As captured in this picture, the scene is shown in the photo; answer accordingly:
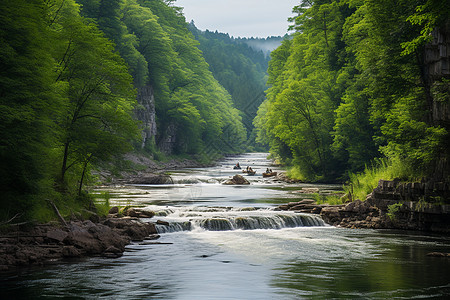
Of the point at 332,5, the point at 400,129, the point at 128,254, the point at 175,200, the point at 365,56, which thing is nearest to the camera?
the point at 128,254

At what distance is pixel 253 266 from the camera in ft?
55.4

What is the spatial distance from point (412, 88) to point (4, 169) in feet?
63.6

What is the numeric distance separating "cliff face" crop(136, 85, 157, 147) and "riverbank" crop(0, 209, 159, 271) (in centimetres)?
4841

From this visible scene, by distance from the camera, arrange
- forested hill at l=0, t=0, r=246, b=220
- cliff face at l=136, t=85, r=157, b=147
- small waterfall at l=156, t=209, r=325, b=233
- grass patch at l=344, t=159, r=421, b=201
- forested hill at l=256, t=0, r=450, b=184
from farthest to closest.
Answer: cliff face at l=136, t=85, r=157, b=147
grass patch at l=344, t=159, r=421, b=201
small waterfall at l=156, t=209, r=325, b=233
forested hill at l=256, t=0, r=450, b=184
forested hill at l=0, t=0, r=246, b=220

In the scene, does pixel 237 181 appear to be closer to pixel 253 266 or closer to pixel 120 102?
pixel 120 102

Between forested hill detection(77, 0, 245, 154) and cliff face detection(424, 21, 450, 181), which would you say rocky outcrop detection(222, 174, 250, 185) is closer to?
forested hill detection(77, 0, 245, 154)

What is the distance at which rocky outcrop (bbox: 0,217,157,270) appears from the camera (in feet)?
52.5

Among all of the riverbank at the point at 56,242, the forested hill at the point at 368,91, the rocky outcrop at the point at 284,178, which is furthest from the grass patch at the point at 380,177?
the rocky outcrop at the point at 284,178

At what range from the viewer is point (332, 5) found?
163 feet

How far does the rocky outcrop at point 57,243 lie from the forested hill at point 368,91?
14.0 meters

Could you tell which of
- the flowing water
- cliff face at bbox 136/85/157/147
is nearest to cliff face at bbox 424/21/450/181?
the flowing water

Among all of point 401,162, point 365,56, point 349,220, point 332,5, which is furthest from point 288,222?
point 332,5

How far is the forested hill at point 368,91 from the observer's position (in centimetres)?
2277

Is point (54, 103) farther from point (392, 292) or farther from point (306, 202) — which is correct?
point (306, 202)
